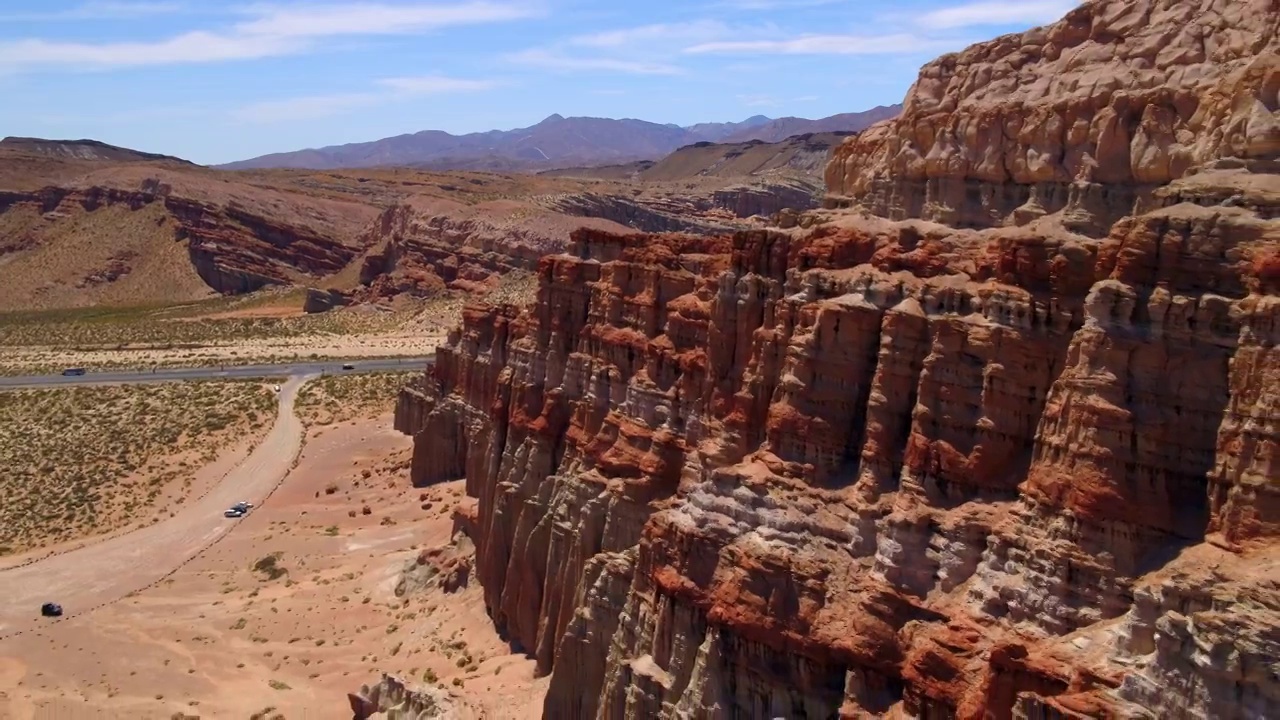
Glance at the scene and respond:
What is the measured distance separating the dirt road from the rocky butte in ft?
81.1

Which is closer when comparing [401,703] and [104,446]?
[401,703]

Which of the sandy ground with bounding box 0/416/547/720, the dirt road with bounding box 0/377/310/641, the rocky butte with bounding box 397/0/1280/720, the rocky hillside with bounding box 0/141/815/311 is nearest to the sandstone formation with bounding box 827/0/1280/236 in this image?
the rocky butte with bounding box 397/0/1280/720

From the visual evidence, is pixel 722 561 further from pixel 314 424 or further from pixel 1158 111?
pixel 314 424

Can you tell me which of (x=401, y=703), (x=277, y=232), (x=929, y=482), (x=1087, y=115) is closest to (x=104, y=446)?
(x=401, y=703)

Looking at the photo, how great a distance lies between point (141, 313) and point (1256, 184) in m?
134

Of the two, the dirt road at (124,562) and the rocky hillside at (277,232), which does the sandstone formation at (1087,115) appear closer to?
the dirt road at (124,562)

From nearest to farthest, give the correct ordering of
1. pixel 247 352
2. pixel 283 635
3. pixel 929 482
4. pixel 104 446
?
pixel 929 482 → pixel 283 635 → pixel 104 446 → pixel 247 352

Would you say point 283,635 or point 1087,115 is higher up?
point 1087,115

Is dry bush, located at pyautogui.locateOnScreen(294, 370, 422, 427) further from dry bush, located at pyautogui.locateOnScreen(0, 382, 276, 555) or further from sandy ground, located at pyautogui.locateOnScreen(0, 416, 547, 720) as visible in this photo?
sandy ground, located at pyautogui.locateOnScreen(0, 416, 547, 720)

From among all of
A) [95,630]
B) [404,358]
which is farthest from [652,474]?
[404,358]

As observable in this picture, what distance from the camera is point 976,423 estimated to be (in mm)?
23109

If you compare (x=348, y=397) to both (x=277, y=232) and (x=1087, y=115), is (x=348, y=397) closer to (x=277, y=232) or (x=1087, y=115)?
(x=1087, y=115)

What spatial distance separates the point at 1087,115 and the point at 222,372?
81009mm

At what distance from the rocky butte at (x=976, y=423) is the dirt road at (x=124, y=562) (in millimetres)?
24715
